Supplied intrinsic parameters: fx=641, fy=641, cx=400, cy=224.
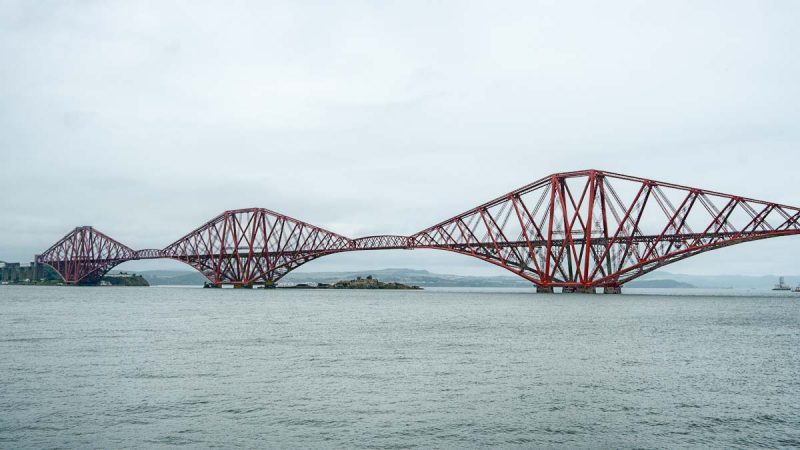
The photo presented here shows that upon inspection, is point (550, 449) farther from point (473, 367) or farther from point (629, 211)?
point (629, 211)

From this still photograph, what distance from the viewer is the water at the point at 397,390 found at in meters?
17.6

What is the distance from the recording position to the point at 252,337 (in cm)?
4238

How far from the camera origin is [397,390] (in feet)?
77.3

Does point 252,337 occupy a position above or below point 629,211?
below

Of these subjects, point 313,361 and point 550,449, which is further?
point 313,361

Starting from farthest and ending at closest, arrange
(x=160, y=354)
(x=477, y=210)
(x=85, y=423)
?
(x=477, y=210) < (x=160, y=354) < (x=85, y=423)

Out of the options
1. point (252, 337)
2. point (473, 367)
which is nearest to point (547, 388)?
point (473, 367)

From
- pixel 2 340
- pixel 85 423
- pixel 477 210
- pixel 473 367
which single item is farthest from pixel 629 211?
pixel 85 423

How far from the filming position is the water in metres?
17.6

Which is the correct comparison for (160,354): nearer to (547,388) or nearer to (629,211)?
(547,388)

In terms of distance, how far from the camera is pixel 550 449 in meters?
16.5

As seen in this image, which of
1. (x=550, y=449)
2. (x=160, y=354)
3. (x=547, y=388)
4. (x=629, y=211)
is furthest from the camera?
(x=629, y=211)

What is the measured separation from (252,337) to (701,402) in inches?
1129

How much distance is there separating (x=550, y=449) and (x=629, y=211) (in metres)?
90.8
